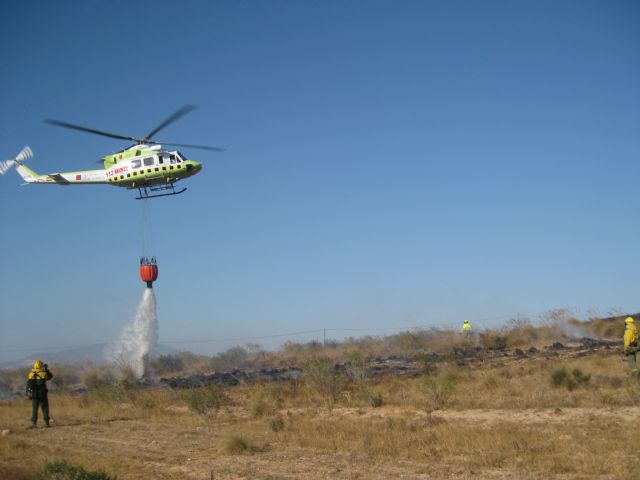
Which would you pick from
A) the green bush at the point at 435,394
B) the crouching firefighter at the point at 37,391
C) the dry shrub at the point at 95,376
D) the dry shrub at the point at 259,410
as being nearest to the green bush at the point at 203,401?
the dry shrub at the point at 259,410

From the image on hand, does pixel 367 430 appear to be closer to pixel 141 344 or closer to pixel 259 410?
pixel 259 410

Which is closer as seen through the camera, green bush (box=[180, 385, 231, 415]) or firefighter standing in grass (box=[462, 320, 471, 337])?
green bush (box=[180, 385, 231, 415])

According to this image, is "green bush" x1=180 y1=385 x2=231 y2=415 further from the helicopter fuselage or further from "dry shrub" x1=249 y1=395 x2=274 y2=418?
the helicopter fuselage

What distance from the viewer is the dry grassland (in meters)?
10.4

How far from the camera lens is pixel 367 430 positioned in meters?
13.9

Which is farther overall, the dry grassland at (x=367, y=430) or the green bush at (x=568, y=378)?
the green bush at (x=568, y=378)

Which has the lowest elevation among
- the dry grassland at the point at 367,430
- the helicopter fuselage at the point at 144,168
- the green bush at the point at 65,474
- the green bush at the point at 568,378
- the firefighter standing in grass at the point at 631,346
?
the dry grassland at the point at 367,430

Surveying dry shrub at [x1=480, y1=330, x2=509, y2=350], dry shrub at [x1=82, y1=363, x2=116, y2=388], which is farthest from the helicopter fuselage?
dry shrub at [x1=480, y1=330, x2=509, y2=350]

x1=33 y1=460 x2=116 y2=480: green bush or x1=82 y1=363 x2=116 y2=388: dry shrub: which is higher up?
x1=33 y1=460 x2=116 y2=480: green bush

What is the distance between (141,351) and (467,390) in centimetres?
2440

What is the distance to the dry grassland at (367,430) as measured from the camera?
1043 cm

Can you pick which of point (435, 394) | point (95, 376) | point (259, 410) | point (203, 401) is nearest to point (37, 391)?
point (203, 401)

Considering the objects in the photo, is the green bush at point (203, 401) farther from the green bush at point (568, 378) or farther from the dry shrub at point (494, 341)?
the dry shrub at point (494, 341)

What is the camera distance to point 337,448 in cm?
1258
